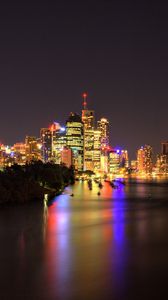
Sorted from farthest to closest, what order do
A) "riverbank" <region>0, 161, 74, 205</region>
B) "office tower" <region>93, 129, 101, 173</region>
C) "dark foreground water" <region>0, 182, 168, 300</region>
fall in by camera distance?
"office tower" <region>93, 129, 101, 173</region> → "riverbank" <region>0, 161, 74, 205</region> → "dark foreground water" <region>0, 182, 168, 300</region>

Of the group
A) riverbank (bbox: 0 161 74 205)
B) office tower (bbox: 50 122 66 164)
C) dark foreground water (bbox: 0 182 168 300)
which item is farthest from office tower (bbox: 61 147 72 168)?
dark foreground water (bbox: 0 182 168 300)

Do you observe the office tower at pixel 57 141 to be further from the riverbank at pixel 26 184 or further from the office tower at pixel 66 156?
the riverbank at pixel 26 184

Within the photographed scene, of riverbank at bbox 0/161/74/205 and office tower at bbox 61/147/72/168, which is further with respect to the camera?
office tower at bbox 61/147/72/168

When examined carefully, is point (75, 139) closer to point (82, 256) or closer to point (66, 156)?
point (66, 156)

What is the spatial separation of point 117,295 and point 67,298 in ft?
5.51

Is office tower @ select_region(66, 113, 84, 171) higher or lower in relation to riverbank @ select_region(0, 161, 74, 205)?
higher

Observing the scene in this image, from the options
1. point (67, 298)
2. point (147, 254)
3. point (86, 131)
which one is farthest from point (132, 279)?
point (86, 131)

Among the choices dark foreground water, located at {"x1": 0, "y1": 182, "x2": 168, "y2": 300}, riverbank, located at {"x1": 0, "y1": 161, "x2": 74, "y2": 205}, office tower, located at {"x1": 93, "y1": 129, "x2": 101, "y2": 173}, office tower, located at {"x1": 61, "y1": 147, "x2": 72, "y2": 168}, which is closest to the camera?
dark foreground water, located at {"x1": 0, "y1": 182, "x2": 168, "y2": 300}

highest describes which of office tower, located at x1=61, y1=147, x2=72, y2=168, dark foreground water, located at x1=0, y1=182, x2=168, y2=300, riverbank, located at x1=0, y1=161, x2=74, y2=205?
office tower, located at x1=61, y1=147, x2=72, y2=168

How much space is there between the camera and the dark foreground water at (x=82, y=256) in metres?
17.2

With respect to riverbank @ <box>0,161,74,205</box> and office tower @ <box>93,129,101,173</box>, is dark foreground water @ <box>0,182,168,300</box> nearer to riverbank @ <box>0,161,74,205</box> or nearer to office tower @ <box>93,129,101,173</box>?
riverbank @ <box>0,161,74,205</box>

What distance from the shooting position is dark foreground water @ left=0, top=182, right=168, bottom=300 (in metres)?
17.2

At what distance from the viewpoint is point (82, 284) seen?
17859 millimetres

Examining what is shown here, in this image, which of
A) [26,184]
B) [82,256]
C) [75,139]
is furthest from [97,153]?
[82,256]
